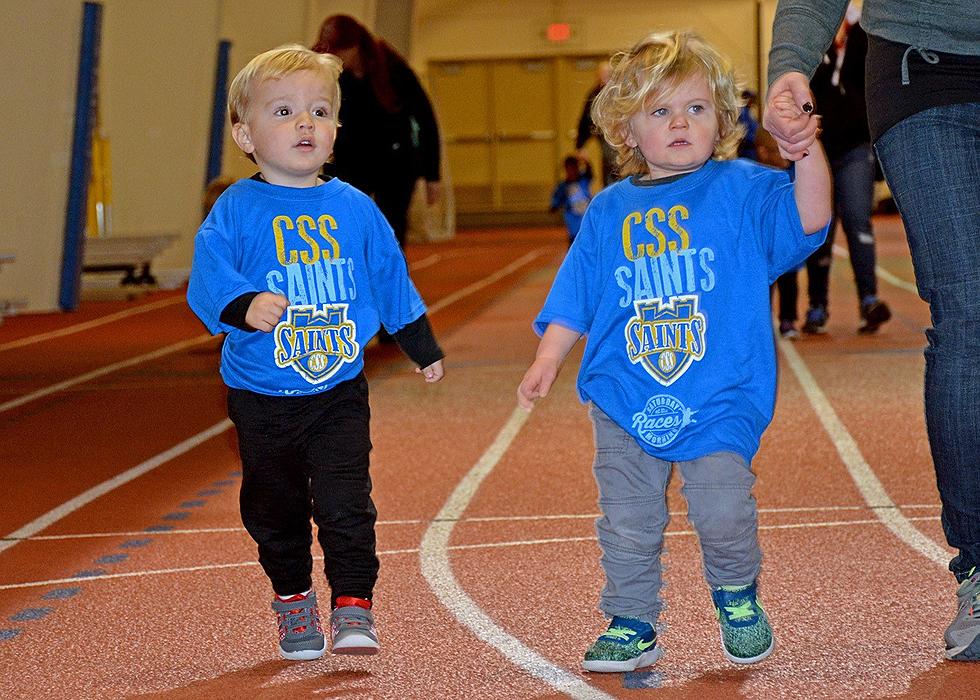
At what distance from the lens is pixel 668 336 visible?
3.41m

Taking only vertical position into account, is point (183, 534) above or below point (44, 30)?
below

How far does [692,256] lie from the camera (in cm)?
343

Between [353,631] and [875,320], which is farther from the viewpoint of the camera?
[875,320]

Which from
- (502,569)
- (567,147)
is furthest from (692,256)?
(567,147)

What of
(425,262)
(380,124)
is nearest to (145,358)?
(380,124)

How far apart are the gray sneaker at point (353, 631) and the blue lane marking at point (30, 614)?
0.98 m

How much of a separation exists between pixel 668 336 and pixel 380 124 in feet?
22.4

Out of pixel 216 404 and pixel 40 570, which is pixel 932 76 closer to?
pixel 40 570

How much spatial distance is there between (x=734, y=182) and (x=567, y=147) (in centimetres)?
3772

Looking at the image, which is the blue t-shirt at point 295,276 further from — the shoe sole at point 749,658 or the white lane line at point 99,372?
the white lane line at point 99,372

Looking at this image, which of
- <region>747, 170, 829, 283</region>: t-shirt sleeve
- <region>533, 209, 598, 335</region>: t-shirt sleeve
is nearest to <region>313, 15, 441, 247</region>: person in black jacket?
<region>533, 209, 598, 335</region>: t-shirt sleeve

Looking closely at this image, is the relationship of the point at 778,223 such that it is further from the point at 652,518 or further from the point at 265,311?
the point at 265,311

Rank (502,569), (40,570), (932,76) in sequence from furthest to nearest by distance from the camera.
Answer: (40,570) < (502,569) < (932,76)

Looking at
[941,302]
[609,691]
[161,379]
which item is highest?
[941,302]
